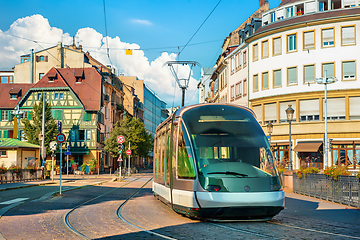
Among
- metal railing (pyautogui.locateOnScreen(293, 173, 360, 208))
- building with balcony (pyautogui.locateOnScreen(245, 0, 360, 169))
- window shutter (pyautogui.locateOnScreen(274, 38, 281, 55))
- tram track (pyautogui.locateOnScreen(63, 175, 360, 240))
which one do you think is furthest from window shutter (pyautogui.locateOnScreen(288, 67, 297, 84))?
tram track (pyautogui.locateOnScreen(63, 175, 360, 240))

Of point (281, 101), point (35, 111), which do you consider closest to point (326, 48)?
point (281, 101)

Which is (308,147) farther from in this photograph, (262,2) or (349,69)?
(262,2)

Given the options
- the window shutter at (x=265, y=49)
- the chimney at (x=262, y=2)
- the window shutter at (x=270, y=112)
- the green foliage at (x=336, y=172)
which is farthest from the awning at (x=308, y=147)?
the chimney at (x=262, y=2)

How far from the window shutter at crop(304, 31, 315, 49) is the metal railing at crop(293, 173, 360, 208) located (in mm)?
21066

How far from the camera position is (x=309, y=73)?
38.7 metres

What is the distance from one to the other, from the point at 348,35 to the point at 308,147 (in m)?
10.4

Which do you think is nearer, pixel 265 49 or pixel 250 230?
pixel 250 230

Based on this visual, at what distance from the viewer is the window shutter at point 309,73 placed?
38469 millimetres

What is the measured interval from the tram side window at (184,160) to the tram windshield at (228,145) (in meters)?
0.16

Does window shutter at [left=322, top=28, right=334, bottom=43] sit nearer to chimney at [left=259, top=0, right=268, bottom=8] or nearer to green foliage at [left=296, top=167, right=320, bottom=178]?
chimney at [left=259, top=0, right=268, bottom=8]

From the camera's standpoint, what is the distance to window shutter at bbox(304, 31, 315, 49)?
38.8 m

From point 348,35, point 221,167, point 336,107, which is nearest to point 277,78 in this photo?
point 336,107

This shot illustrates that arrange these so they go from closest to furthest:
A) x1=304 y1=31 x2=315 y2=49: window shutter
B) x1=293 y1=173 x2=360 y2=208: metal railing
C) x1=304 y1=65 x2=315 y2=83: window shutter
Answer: x1=293 y1=173 x2=360 y2=208: metal railing → x1=304 y1=65 x2=315 y2=83: window shutter → x1=304 y1=31 x2=315 y2=49: window shutter

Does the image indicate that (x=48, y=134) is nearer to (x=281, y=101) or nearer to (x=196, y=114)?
(x=281, y=101)
